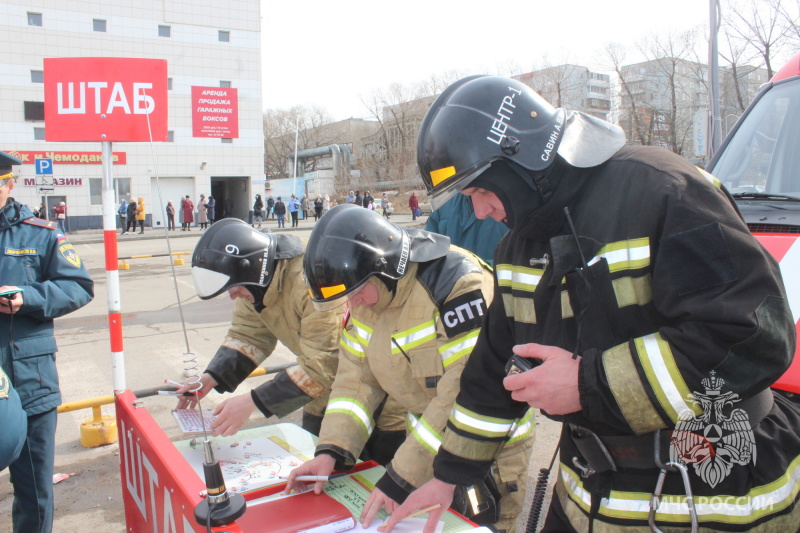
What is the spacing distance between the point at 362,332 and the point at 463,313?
0.49 metres

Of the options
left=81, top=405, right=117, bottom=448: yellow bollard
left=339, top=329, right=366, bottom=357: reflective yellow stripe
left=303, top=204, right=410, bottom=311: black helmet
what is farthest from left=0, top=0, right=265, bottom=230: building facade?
left=303, top=204, right=410, bottom=311: black helmet

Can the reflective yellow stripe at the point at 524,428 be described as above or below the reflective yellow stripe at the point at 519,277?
below

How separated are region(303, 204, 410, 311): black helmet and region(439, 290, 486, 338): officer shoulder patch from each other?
23 centimetres

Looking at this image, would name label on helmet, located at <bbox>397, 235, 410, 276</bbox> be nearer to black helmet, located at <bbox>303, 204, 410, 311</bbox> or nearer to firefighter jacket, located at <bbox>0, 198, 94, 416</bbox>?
black helmet, located at <bbox>303, 204, 410, 311</bbox>

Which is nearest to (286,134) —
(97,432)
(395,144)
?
(395,144)

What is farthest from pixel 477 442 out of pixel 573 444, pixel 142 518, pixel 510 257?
pixel 142 518

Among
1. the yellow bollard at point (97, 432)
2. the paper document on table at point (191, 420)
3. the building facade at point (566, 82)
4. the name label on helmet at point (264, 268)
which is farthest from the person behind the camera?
the building facade at point (566, 82)

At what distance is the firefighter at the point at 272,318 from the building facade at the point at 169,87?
90.2 ft

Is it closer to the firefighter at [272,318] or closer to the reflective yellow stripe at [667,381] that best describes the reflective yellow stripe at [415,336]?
the firefighter at [272,318]

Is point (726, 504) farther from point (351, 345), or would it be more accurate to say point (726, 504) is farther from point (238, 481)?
point (238, 481)

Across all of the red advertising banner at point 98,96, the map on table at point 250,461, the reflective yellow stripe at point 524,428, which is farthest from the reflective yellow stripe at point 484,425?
the red advertising banner at point 98,96

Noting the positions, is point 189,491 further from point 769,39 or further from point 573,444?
point 769,39

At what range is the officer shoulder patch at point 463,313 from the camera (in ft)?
7.14

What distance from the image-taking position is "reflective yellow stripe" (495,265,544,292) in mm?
1550
